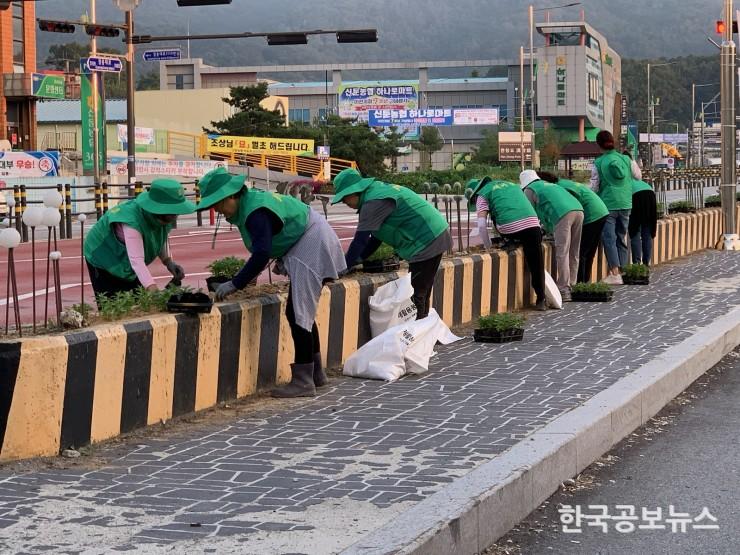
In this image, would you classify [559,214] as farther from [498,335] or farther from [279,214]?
[279,214]

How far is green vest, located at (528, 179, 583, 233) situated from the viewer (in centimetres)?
1477

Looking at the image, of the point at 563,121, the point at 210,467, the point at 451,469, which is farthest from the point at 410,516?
the point at 563,121

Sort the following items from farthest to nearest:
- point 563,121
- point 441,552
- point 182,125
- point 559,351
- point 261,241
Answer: point 563,121 < point 182,125 < point 559,351 < point 261,241 < point 441,552

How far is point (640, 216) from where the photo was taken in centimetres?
1836

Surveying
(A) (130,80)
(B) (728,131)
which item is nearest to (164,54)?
(A) (130,80)

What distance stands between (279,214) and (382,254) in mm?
3353

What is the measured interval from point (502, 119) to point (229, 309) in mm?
140410

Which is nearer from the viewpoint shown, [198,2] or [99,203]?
[99,203]

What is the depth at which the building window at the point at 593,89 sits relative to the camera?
415ft

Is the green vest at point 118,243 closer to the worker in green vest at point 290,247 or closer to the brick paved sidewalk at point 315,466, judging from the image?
the worker in green vest at point 290,247

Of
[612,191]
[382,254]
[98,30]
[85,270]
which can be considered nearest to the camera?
[382,254]

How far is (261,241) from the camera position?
8227 mm

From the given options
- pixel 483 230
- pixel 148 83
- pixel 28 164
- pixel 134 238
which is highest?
pixel 148 83

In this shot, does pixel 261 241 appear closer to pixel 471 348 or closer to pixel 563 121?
pixel 471 348
